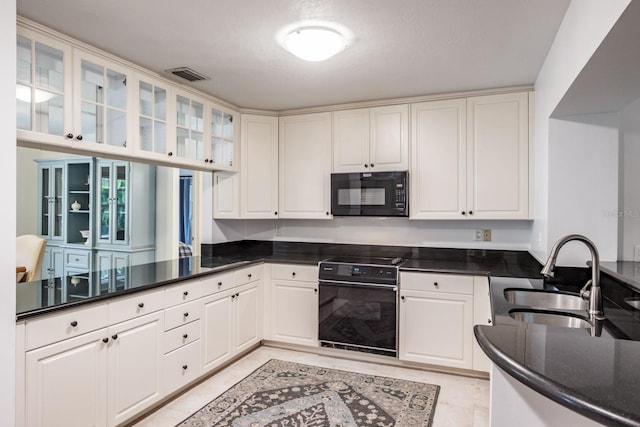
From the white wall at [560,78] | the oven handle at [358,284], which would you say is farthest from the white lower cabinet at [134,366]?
the white wall at [560,78]

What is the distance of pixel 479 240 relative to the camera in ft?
11.4

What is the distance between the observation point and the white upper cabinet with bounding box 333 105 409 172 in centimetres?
347

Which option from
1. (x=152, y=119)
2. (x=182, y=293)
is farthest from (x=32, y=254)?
(x=152, y=119)

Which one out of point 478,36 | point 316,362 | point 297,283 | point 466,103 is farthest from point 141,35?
point 316,362

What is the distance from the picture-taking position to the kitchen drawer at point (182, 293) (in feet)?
8.38

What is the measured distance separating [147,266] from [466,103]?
9.45ft

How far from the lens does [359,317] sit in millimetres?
3264

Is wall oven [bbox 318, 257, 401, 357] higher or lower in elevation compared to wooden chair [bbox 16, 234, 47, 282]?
lower

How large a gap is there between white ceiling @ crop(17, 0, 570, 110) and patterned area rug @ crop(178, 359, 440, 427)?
2263 millimetres

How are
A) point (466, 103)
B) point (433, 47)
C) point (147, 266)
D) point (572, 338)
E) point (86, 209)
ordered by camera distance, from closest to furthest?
point (572, 338) < point (433, 47) < point (147, 266) < point (466, 103) < point (86, 209)

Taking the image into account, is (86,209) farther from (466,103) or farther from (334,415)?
(466,103)

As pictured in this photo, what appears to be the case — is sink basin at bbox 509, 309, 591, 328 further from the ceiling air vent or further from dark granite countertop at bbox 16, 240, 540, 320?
the ceiling air vent

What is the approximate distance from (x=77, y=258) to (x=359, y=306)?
3.52 meters

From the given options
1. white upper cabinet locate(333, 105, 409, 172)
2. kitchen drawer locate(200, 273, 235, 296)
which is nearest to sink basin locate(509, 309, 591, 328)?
white upper cabinet locate(333, 105, 409, 172)
